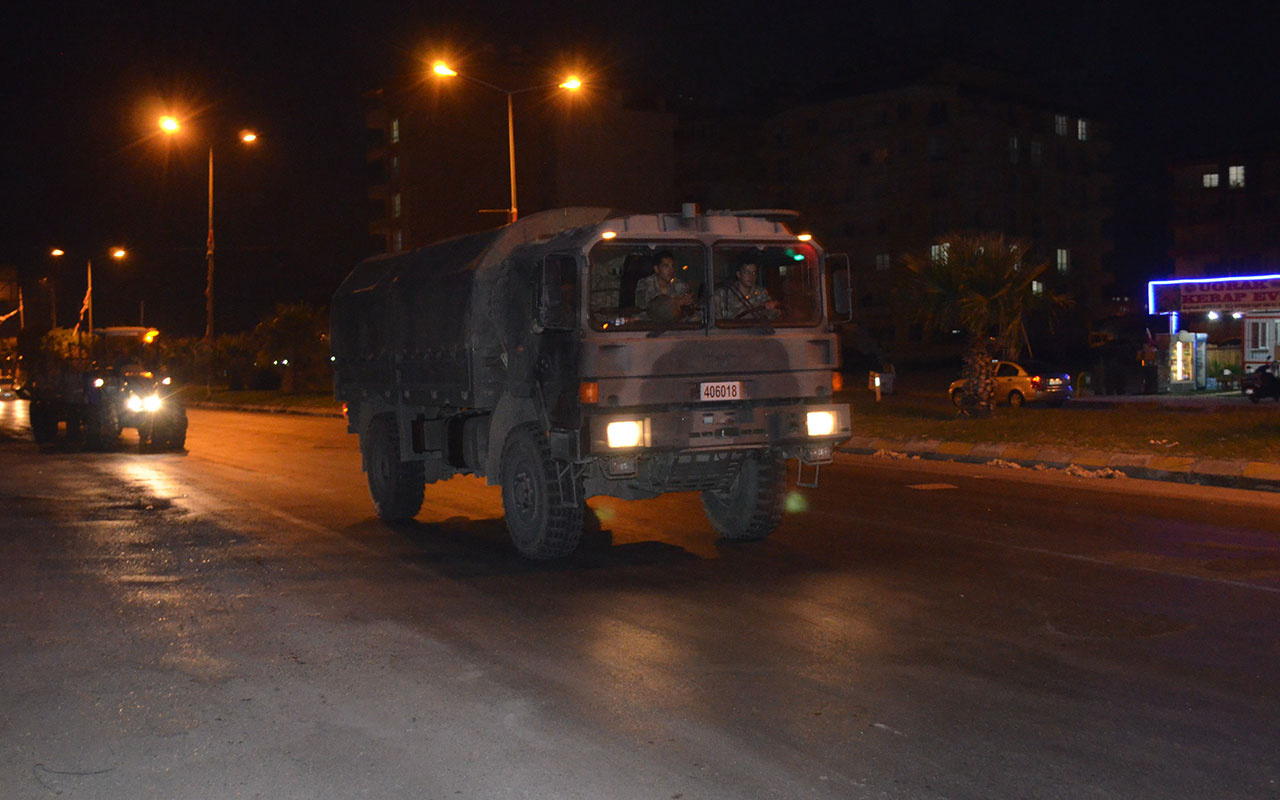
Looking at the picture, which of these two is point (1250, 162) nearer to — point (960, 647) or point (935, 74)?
point (935, 74)

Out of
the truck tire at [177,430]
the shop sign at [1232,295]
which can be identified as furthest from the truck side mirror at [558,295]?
the shop sign at [1232,295]

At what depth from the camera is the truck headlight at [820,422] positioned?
11.1m

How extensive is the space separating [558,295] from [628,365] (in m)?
0.79

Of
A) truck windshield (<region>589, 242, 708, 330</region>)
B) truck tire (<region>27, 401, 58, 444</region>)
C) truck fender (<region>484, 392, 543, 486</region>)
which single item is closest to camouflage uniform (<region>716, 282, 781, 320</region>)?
truck windshield (<region>589, 242, 708, 330</region>)

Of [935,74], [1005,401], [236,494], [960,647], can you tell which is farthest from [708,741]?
[935,74]

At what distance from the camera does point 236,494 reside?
16.4 meters

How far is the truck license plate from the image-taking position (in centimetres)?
1056

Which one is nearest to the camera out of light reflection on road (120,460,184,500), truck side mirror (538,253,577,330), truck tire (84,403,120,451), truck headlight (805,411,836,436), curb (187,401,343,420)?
truck side mirror (538,253,577,330)

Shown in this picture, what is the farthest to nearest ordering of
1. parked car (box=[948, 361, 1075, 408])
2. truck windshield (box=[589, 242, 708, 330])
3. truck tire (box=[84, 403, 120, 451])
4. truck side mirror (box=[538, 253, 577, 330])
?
parked car (box=[948, 361, 1075, 408]), truck tire (box=[84, 403, 120, 451]), truck windshield (box=[589, 242, 708, 330]), truck side mirror (box=[538, 253, 577, 330])

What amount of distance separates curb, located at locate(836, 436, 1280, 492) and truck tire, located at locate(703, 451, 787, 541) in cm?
812

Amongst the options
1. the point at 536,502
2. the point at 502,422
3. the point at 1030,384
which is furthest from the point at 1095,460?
the point at 1030,384

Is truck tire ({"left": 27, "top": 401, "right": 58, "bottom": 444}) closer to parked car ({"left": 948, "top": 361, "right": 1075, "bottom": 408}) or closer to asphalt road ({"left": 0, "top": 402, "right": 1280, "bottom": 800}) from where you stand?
asphalt road ({"left": 0, "top": 402, "right": 1280, "bottom": 800})

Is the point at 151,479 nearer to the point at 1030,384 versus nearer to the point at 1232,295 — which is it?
the point at 1030,384

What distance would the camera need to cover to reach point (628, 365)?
1021 centimetres
